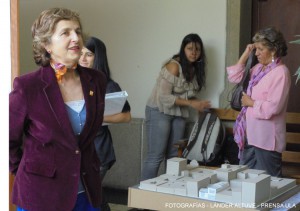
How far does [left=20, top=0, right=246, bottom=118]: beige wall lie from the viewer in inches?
230

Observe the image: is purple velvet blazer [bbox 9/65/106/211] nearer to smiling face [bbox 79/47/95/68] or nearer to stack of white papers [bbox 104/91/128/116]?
stack of white papers [bbox 104/91/128/116]

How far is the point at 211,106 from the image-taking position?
19.3 ft

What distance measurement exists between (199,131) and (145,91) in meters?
1.15

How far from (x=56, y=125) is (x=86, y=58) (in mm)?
1436

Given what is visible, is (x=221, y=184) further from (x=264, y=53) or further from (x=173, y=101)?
(x=173, y=101)

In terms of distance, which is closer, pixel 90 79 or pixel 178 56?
pixel 90 79

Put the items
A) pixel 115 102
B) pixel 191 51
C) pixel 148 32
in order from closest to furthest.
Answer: pixel 115 102 → pixel 191 51 → pixel 148 32

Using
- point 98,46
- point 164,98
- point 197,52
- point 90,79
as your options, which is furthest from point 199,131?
point 90,79

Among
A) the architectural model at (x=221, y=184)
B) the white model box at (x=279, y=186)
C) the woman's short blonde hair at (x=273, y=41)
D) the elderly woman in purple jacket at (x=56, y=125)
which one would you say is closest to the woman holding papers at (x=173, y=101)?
the woman's short blonde hair at (x=273, y=41)

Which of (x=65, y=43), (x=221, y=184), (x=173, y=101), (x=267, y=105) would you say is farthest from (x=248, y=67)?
(x=65, y=43)

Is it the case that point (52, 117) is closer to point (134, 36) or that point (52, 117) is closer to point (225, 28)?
point (225, 28)

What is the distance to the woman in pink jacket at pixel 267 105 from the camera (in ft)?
13.1

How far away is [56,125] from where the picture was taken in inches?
88.2

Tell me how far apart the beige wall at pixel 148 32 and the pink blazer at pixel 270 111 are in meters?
1.76
